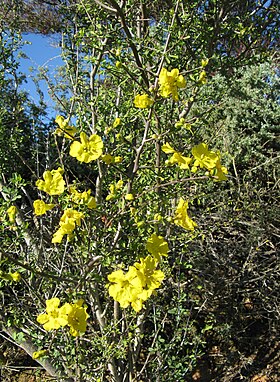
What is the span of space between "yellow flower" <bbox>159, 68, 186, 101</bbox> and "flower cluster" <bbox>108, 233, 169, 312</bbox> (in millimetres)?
524

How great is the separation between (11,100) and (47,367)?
1977 millimetres

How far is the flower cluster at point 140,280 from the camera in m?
1.26

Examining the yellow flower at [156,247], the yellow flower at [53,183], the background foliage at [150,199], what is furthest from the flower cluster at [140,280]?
the yellow flower at [53,183]

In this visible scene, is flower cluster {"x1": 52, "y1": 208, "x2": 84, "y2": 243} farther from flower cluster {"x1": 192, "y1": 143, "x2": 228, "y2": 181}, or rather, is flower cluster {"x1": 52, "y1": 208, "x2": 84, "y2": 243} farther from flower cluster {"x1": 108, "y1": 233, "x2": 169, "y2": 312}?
flower cluster {"x1": 192, "y1": 143, "x2": 228, "y2": 181}

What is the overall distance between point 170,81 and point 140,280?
698 millimetres

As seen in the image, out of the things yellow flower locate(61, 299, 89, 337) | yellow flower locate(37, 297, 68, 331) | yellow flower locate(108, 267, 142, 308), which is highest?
yellow flower locate(108, 267, 142, 308)

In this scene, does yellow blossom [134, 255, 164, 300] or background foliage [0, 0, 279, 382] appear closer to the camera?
yellow blossom [134, 255, 164, 300]

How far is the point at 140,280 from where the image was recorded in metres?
1.26

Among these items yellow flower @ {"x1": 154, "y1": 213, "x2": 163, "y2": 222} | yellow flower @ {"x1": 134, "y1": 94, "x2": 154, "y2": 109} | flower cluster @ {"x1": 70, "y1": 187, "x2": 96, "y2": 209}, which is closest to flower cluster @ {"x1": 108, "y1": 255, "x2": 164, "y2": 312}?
yellow flower @ {"x1": 154, "y1": 213, "x2": 163, "y2": 222}

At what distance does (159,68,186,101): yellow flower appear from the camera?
132cm

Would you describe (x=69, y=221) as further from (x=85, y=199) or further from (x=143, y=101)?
(x=143, y=101)

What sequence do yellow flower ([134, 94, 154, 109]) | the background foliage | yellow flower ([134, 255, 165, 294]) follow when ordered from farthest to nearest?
the background foliage < yellow flower ([134, 94, 154, 109]) < yellow flower ([134, 255, 165, 294])

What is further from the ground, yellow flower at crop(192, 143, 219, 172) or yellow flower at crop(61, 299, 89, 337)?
yellow flower at crop(192, 143, 219, 172)

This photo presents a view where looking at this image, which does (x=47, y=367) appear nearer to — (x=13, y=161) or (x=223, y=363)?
(x=13, y=161)
